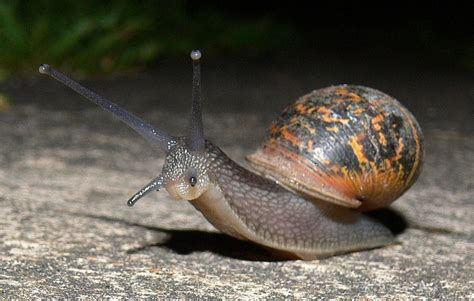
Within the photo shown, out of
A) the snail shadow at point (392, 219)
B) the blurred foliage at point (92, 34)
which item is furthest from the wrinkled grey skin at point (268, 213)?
the blurred foliage at point (92, 34)

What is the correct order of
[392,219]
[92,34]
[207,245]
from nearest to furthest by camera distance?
[207,245]
[392,219]
[92,34]

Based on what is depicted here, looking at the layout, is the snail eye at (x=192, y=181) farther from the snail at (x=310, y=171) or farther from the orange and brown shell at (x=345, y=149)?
the orange and brown shell at (x=345, y=149)

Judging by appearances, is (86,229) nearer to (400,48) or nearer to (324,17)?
(400,48)

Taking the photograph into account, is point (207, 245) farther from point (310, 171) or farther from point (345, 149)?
point (345, 149)

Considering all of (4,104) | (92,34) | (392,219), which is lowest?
(392,219)

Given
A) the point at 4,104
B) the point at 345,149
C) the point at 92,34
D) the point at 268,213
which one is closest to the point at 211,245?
the point at 268,213

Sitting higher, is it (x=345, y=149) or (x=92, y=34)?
(x=92, y=34)

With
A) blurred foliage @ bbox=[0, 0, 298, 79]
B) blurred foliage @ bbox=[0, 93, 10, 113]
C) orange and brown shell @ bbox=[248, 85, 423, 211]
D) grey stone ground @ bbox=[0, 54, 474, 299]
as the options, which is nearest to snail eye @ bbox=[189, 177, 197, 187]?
grey stone ground @ bbox=[0, 54, 474, 299]

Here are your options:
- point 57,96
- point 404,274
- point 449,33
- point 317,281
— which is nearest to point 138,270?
point 317,281
